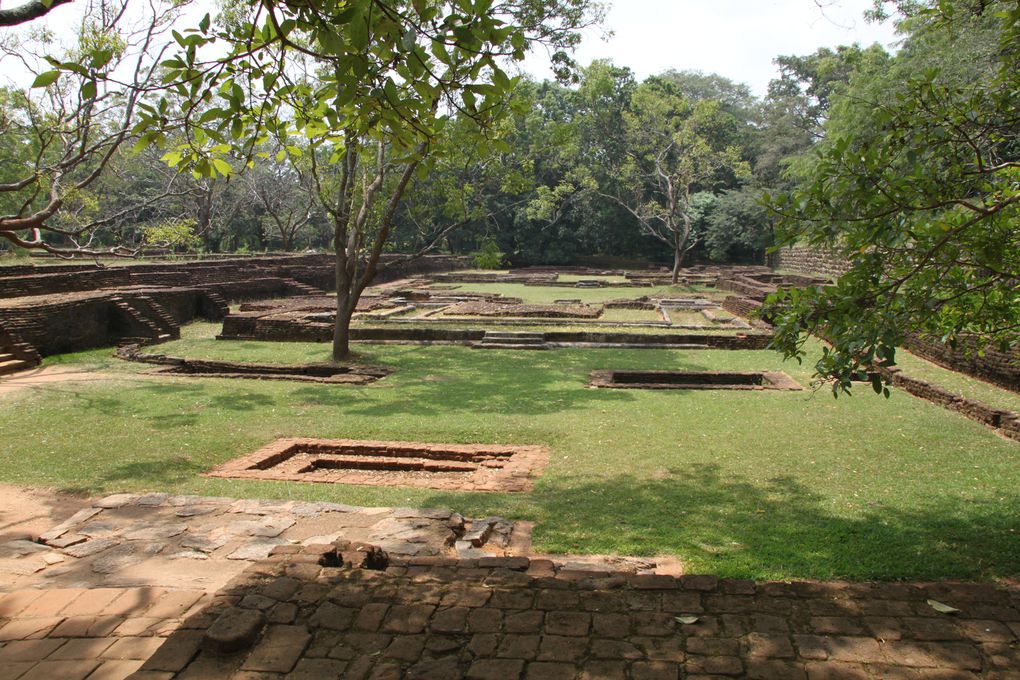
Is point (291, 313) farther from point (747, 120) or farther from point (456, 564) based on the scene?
point (747, 120)

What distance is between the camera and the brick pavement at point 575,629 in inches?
114

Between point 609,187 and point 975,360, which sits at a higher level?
point 609,187

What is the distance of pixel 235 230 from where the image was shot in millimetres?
43781

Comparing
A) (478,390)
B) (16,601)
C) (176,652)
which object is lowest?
(478,390)

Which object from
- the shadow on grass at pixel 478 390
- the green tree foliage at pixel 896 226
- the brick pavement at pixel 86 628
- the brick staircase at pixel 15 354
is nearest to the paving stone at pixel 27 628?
the brick pavement at pixel 86 628

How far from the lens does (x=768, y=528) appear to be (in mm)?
5402

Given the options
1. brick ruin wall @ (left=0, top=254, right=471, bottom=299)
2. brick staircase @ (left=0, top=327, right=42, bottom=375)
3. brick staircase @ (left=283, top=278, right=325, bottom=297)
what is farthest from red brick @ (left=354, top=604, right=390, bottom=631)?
brick staircase @ (left=283, top=278, right=325, bottom=297)

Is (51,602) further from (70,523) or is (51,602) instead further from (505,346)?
(505,346)

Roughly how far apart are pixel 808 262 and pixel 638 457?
96.7 ft

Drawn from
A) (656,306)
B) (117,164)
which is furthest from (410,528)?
(117,164)

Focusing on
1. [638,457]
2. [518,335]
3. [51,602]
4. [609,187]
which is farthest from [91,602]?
[609,187]

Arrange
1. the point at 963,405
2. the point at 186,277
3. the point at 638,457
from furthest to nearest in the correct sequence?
the point at 186,277, the point at 963,405, the point at 638,457

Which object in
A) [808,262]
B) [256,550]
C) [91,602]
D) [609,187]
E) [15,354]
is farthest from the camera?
[609,187]

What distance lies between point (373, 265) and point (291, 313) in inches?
182
